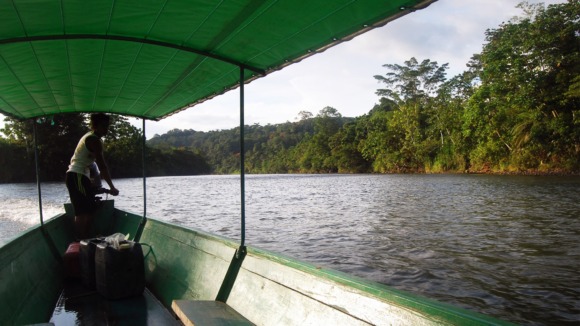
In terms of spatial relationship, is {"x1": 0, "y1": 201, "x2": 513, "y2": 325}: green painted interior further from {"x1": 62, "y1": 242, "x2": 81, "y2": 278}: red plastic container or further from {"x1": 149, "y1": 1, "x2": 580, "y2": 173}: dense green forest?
{"x1": 149, "y1": 1, "x2": 580, "y2": 173}: dense green forest

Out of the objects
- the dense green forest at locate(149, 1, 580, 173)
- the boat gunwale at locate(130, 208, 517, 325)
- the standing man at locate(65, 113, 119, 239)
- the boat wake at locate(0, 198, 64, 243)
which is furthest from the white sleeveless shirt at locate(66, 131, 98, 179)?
the dense green forest at locate(149, 1, 580, 173)

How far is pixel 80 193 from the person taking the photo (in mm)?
3600

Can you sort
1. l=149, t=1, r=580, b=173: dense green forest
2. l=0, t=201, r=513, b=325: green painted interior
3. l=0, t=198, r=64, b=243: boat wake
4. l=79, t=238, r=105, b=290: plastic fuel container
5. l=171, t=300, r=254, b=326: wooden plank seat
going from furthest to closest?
l=149, t=1, r=580, b=173: dense green forest → l=0, t=198, r=64, b=243: boat wake → l=79, t=238, r=105, b=290: plastic fuel container → l=171, t=300, r=254, b=326: wooden plank seat → l=0, t=201, r=513, b=325: green painted interior

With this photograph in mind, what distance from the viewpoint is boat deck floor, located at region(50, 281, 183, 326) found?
2549 mm

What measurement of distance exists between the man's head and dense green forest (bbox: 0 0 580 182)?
4.55ft

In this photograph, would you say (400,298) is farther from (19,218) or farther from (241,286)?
(19,218)

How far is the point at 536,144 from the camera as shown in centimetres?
2380

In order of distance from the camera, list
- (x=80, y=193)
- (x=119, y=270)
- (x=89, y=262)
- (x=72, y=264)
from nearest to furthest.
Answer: (x=119, y=270) → (x=89, y=262) → (x=72, y=264) → (x=80, y=193)

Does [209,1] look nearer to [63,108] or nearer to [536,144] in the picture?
[63,108]

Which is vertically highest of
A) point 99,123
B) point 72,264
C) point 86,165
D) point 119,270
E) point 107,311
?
point 99,123

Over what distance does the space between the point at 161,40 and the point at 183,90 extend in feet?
3.84

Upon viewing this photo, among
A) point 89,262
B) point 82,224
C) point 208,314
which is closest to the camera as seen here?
point 208,314

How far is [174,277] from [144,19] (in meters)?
2.08

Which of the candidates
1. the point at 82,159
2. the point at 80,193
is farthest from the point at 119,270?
the point at 82,159
